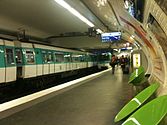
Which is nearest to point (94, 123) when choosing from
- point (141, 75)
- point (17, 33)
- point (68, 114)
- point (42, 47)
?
point (68, 114)

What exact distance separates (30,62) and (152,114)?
13.1 meters

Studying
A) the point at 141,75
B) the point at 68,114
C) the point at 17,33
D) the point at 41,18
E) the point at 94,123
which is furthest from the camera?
the point at 17,33

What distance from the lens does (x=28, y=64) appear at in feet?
48.2

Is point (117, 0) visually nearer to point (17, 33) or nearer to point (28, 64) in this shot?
point (28, 64)

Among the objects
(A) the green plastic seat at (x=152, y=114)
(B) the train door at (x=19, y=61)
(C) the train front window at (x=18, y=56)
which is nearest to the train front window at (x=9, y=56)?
(B) the train door at (x=19, y=61)

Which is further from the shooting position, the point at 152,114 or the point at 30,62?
the point at 30,62

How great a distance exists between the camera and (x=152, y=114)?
2389 mm

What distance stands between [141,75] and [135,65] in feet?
32.0

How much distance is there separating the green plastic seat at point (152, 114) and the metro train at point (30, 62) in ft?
33.4

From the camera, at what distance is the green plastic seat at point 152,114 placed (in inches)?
90.4

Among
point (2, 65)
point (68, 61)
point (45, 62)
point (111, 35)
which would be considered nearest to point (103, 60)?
point (68, 61)

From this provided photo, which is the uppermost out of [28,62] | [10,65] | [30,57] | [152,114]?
[30,57]

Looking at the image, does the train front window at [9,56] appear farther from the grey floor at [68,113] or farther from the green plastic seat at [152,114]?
the green plastic seat at [152,114]

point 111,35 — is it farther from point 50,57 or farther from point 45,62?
point 45,62
